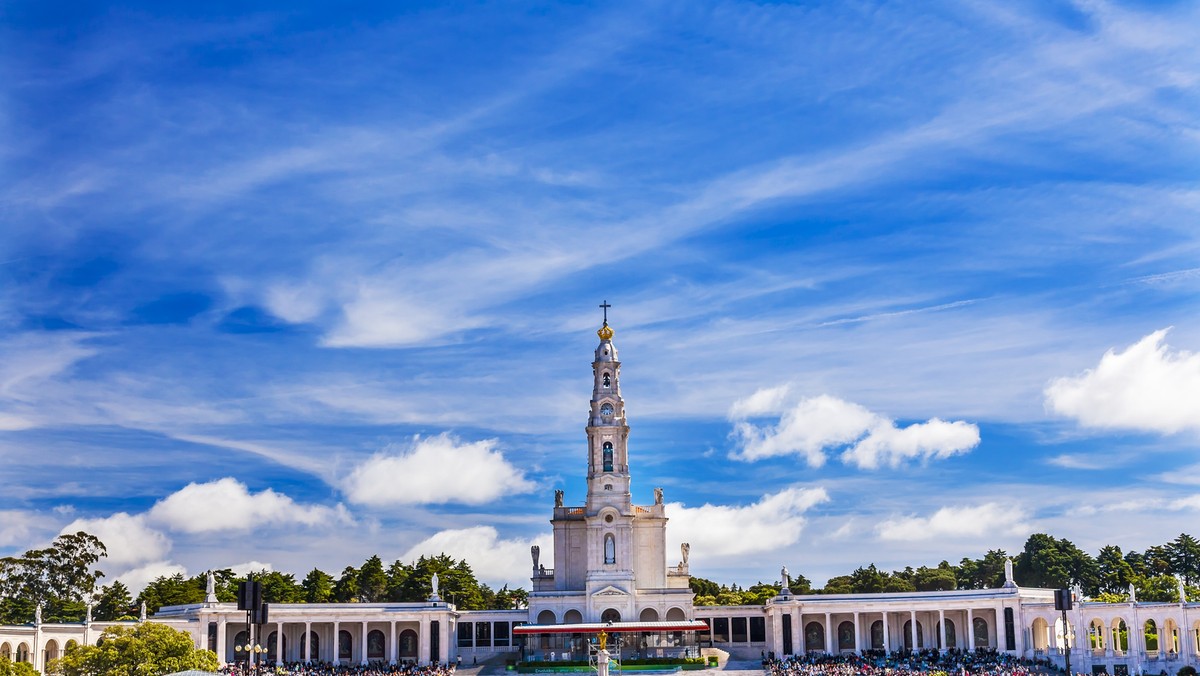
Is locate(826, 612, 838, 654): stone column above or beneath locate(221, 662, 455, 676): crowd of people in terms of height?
above

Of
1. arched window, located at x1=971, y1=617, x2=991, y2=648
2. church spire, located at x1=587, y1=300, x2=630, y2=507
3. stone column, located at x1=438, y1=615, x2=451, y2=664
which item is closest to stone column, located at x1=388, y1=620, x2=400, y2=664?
stone column, located at x1=438, y1=615, x2=451, y2=664

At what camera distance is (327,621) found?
90562 millimetres

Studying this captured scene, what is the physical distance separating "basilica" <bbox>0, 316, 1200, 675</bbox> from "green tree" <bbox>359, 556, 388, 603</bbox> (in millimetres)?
11979

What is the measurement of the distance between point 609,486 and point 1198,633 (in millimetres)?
40308

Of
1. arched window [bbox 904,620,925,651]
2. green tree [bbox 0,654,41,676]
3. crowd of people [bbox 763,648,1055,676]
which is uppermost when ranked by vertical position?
green tree [bbox 0,654,41,676]

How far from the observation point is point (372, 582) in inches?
4215

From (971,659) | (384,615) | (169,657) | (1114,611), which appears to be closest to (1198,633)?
(1114,611)

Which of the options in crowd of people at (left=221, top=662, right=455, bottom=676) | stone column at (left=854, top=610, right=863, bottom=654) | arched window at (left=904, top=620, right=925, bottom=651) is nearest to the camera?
crowd of people at (left=221, top=662, right=455, bottom=676)

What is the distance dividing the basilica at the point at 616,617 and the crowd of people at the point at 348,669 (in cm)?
279

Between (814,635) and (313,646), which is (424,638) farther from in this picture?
(814,635)

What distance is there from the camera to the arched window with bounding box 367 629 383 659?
9425 cm

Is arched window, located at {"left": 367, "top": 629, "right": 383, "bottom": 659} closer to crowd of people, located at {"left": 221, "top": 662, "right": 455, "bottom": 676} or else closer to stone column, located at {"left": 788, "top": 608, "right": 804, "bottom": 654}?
crowd of people, located at {"left": 221, "top": 662, "right": 455, "bottom": 676}

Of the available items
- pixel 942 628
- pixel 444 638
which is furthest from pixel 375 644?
pixel 942 628

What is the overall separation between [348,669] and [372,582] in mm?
24043
